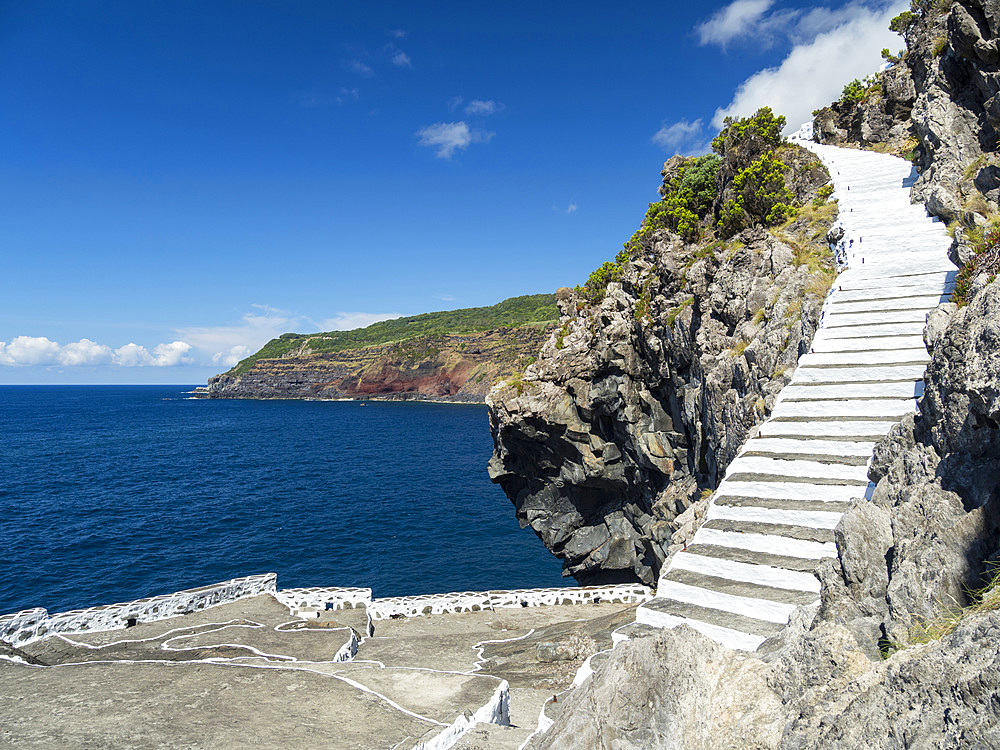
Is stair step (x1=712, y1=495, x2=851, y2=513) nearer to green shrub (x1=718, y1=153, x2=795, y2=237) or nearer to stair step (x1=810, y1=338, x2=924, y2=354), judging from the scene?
stair step (x1=810, y1=338, x2=924, y2=354)

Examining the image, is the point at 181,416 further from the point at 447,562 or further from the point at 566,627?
the point at 566,627

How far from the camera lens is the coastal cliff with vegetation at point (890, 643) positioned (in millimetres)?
2506

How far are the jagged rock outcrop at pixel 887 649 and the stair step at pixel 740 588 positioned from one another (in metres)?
0.98

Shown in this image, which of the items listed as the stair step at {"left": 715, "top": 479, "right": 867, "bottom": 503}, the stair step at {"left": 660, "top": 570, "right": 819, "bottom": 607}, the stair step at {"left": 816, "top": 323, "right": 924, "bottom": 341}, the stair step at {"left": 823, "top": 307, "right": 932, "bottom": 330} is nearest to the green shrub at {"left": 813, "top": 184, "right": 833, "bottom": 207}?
the stair step at {"left": 823, "top": 307, "right": 932, "bottom": 330}

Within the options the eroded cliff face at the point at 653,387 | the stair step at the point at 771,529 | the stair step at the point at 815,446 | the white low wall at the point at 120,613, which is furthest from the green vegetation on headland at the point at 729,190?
the white low wall at the point at 120,613

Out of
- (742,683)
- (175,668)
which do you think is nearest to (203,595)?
(175,668)

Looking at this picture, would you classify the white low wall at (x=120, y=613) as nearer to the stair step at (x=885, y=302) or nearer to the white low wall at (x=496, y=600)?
the white low wall at (x=496, y=600)

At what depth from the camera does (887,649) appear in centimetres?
378

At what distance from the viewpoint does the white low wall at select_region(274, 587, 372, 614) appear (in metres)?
20.9

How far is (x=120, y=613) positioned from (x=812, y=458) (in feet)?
67.2

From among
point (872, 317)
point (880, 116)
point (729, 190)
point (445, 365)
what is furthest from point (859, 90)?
point (445, 365)

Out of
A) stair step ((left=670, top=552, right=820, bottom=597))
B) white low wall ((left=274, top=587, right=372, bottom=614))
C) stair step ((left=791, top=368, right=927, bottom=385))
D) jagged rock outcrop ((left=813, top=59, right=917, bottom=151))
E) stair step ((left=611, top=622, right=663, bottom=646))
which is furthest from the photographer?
jagged rock outcrop ((left=813, top=59, right=917, bottom=151))

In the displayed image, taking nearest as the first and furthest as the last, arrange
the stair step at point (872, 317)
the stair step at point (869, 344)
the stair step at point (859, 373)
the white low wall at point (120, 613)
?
the stair step at point (859, 373)
the stair step at point (869, 344)
the stair step at point (872, 317)
the white low wall at point (120, 613)

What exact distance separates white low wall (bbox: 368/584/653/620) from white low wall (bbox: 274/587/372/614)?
0.71m
